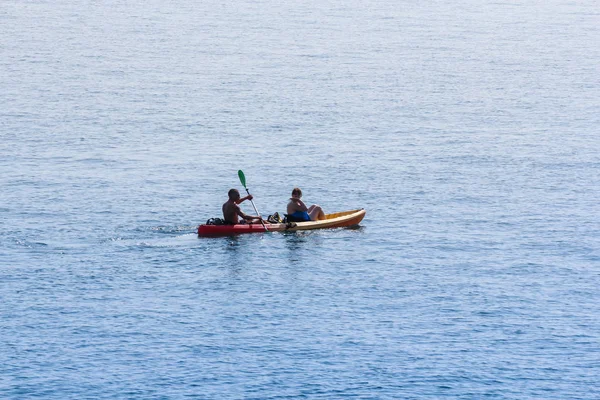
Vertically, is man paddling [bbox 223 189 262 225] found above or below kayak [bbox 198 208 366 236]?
above

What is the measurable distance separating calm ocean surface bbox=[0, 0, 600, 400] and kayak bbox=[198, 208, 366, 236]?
419 millimetres

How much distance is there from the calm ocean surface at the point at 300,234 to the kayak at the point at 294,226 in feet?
1.37

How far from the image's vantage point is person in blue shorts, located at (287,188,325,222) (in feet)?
147

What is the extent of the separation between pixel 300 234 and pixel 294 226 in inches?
16.3

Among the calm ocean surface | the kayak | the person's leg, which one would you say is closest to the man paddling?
the kayak

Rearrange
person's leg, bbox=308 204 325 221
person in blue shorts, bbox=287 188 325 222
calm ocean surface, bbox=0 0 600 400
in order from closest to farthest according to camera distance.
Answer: calm ocean surface, bbox=0 0 600 400, person in blue shorts, bbox=287 188 325 222, person's leg, bbox=308 204 325 221

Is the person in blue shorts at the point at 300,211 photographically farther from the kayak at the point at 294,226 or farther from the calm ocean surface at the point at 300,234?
the calm ocean surface at the point at 300,234

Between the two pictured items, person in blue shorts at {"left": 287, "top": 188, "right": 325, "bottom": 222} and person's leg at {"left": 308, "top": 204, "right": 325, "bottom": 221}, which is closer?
person in blue shorts at {"left": 287, "top": 188, "right": 325, "bottom": 222}

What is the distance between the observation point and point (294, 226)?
44719mm

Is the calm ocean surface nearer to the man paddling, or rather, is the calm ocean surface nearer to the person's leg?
the man paddling

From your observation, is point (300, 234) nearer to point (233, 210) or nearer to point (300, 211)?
point (300, 211)

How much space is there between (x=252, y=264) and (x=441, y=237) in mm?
8269

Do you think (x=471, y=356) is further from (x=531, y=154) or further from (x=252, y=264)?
(x=531, y=154)

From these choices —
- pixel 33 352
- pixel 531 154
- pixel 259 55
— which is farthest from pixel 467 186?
pixel 259 55
